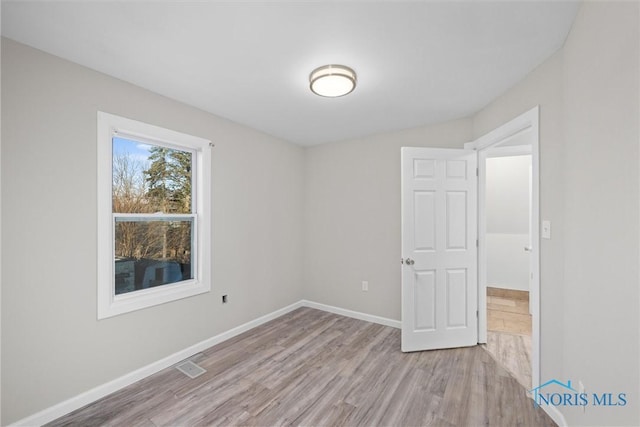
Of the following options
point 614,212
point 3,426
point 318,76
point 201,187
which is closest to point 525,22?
point 614,212

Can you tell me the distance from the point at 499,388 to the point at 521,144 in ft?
10.2

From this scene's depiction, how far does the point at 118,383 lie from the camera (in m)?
2.15

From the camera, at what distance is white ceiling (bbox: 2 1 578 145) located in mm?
1464

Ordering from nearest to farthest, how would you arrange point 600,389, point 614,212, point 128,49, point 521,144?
point 614,212, point 600,389, point 128,49, point 521,144

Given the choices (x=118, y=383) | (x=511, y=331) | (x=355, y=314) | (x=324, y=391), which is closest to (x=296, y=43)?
(x=324, y=391)

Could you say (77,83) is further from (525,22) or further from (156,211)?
(525,22)

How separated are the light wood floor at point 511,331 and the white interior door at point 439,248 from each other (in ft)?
1.03

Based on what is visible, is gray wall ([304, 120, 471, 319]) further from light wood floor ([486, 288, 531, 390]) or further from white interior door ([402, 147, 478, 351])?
light wood floor ([486, 288, 531, 390])

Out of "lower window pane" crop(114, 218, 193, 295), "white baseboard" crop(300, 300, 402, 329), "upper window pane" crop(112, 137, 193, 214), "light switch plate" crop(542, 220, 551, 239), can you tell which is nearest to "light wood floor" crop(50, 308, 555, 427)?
"white baseboard" crop(300, 300, 402, 329)

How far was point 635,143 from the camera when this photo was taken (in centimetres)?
113

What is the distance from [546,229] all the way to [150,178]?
10.7 feet

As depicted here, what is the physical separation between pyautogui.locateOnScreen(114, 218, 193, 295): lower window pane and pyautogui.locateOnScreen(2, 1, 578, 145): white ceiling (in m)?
1.22

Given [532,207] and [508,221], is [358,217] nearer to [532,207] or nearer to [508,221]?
[532,207]

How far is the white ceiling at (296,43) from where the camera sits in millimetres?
1464
